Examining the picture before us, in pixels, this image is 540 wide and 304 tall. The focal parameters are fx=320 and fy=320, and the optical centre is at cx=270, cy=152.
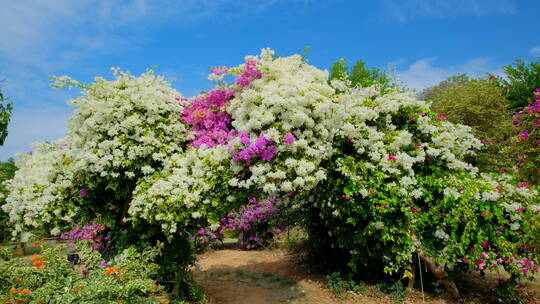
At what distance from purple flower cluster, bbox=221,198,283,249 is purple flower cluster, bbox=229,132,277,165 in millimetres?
7814

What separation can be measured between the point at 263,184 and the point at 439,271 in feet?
16.2

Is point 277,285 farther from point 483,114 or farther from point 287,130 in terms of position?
point 483,114

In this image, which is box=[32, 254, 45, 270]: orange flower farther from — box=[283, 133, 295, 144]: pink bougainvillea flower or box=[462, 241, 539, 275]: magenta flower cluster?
box=[462, 241, 539, 275]: magenta flower cluster

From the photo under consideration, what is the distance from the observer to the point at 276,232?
14.0 metres

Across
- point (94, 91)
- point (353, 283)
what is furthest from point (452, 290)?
point (94, 91)

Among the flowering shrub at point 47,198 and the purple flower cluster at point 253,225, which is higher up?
the flowering shrub at point 47,198

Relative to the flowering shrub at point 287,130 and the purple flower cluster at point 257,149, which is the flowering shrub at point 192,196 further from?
the purple flower cluster at point 257,149

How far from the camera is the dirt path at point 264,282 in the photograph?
7952 mm

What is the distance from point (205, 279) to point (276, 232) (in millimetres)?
4755

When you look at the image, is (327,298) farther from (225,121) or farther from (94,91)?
(94,91)

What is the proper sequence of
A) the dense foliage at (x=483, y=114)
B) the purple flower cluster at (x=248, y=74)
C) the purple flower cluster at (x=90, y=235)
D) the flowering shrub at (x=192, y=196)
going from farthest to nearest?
the dense foliage at (x=483, y=114) < the purple flower cluster at (x=90, y=235) < the purple flower cluster at (x=248, y=74) < the flowering shrub at (x=192, y=196)

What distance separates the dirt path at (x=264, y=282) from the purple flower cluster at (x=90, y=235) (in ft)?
8.57

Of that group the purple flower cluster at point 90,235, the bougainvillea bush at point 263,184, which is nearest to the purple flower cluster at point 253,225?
the purple flower cluster at point 90,235

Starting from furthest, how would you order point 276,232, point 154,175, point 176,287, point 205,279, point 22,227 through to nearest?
1. point 276,232
2. point 205,279
3. point 22,227
4. point 176,287
5. point 154,175
